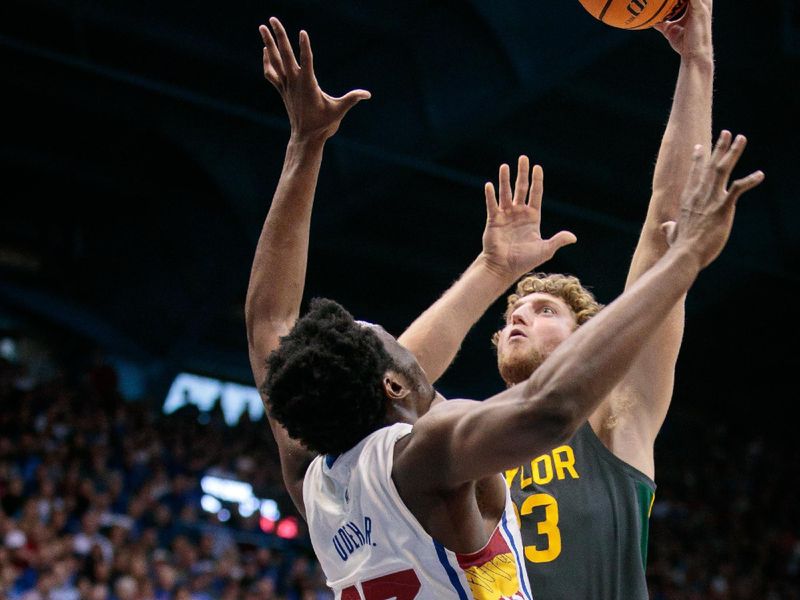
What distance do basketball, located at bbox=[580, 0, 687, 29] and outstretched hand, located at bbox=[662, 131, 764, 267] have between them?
131 centimetres

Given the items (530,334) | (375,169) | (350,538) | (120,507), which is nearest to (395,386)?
(350,538)

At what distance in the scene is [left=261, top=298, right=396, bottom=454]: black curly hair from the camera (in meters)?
2.33

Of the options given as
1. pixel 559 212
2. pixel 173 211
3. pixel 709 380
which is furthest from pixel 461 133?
pixel 709 380

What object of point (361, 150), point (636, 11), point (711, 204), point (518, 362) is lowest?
point (361, 150)

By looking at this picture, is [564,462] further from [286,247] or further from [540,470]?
[286,247]

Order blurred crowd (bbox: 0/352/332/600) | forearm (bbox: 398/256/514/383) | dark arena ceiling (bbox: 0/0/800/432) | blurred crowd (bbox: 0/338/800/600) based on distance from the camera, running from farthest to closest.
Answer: dark arena ceiling (bbox: 0/0/800/432) → blurred crowd (bbox: 0/338/800/600) → blurred crowd (bbox: 0/352/332/600) → forearm (bbox: 398/256/514/383)

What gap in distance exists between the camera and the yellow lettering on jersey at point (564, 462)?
3.13 m

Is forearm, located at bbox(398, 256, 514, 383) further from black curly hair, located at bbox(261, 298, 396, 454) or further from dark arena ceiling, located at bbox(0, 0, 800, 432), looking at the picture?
dark arena ceiling, located at bbox(0, 0, 800, 432)

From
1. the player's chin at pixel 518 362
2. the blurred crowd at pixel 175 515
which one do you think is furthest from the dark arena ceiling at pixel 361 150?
the player's chin at pixel 518 362

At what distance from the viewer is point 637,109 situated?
12.6m

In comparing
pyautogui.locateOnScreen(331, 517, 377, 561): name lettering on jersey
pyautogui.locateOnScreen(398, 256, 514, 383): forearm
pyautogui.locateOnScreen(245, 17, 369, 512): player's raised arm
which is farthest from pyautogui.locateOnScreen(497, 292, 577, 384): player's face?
pyautogui.locateOnScreen(331, 517, 377, 561): name lettering on jersey

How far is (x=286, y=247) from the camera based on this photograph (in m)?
2.93

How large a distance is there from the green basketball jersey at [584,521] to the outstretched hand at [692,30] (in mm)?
1148

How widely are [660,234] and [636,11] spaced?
831 mm
